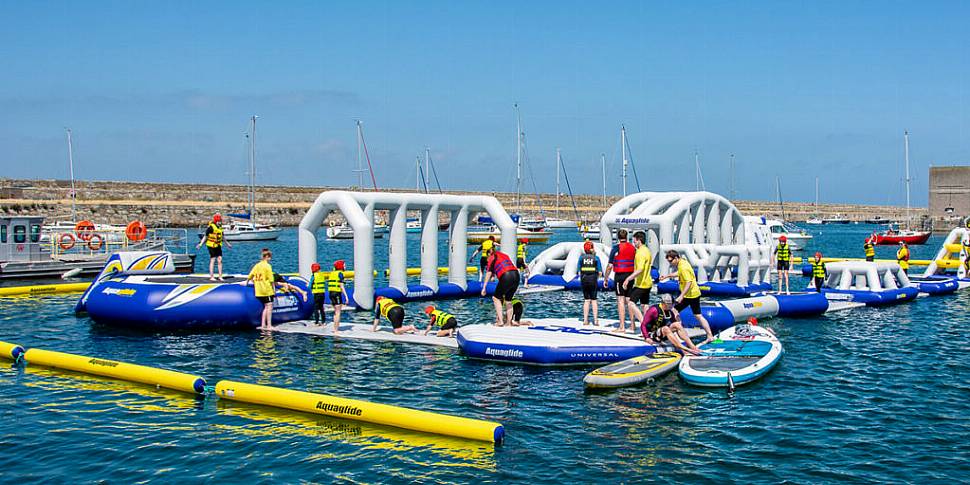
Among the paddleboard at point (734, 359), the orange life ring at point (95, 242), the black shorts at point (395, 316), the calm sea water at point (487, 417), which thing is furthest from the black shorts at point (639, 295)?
the orange life ring at point (95, 242)

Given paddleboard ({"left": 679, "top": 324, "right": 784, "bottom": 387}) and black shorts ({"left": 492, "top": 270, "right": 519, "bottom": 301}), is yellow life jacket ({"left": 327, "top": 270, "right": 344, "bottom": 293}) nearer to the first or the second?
black shorts ({"left": 492, "top": 270, "right": 519, "bottom": 301})

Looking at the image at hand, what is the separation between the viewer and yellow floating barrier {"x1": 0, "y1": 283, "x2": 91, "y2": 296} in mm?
29250

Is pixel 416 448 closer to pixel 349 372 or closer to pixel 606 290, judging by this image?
pixel 349 372

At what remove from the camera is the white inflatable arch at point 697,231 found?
1200 inches

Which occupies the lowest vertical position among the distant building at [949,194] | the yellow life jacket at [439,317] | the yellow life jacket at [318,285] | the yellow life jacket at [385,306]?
the yellow life jacket at [439,317]

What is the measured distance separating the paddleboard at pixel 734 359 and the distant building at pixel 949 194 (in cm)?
9397

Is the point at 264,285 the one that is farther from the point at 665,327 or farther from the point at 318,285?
the point at 665,327

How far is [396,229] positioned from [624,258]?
404 inches

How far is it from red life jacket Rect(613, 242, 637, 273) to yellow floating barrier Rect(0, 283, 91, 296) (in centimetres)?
2218

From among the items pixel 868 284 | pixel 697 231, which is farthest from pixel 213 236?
pixel 868 284

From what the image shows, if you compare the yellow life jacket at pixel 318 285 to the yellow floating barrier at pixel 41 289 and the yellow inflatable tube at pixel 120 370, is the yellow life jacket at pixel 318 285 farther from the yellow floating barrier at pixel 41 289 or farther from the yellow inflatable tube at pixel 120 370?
the yellow floating barrier at pixel 41 289

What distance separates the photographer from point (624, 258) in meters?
17.7

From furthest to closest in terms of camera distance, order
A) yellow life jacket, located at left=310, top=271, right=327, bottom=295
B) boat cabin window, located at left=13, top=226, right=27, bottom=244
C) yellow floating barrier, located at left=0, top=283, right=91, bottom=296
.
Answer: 1. boat cabin window, located at left=13, top=226, right=27, bottom=244
2. yellow floating barrier, located at left=0, top=283, right=91, bottom=296
3. yellow life jacket, located at left=310, top=271, right=327, bottom=295

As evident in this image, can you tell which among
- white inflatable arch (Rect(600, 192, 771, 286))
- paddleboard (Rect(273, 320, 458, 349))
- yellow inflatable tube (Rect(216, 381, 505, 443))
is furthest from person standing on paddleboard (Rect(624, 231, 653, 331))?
white inflatable arch (Rect(600, 192, 771, 286))
